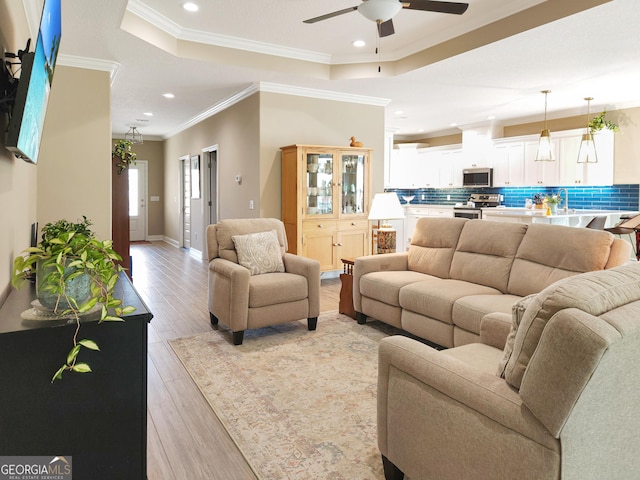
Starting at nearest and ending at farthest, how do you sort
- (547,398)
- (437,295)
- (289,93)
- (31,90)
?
(547,398), (31,90), (437,295), (289,93)

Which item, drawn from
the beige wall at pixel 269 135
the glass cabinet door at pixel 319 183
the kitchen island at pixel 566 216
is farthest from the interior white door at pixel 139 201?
the kitchen island at pixel 566 216

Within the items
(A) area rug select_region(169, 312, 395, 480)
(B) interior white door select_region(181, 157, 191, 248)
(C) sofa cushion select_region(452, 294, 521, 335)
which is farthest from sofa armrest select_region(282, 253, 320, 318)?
(B) interior white door select_region(181, 157, 191, 248)

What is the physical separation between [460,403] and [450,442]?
145mm

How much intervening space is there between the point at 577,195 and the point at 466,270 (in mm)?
5266

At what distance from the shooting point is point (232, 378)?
10.1ft

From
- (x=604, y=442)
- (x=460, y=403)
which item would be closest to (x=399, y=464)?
(x=460, y=403)

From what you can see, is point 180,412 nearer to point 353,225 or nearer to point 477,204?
point 353,225

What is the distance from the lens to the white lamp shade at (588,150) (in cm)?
704

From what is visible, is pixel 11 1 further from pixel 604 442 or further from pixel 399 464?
pixel 604 442

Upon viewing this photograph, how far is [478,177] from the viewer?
8.95 m

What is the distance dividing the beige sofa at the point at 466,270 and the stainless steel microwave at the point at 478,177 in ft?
16.4

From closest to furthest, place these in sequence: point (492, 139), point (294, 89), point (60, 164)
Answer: point (60, 164) → point (294, 89) → point (492, 139)

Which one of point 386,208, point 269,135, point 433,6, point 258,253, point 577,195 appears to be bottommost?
point 258,253

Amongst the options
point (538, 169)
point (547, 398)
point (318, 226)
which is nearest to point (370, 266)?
point (318, 226)
